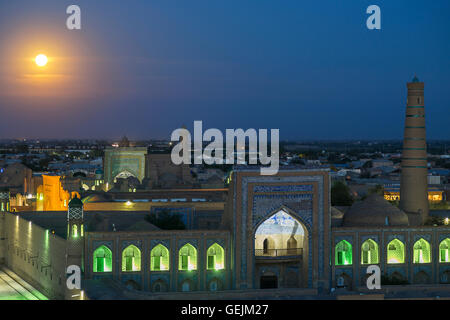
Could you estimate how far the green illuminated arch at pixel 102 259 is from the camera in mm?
21438

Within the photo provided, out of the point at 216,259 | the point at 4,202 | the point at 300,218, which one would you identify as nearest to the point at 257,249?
the point at 216,259

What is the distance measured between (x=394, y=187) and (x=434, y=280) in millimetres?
32622

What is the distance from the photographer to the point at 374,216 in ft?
81.1

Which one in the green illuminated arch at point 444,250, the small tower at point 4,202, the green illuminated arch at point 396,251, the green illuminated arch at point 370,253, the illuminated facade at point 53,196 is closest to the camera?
the green illuminated arch at point 370,253

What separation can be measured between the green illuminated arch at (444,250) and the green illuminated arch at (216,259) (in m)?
7.86

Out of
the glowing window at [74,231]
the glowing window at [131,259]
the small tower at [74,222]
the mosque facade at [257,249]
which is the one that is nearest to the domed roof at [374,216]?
the mosque facade at [257,249]

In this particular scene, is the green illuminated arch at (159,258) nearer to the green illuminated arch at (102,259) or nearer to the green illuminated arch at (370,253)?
the green illuminated arch at (102,259)

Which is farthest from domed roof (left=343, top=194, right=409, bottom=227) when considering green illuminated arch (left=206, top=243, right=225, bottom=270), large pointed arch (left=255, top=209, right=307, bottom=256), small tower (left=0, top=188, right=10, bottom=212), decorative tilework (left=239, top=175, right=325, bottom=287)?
small tower (left=0, top=188, right=10, bottom=212)

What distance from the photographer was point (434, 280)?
2428 centimetres

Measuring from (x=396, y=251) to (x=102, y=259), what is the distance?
394 inches

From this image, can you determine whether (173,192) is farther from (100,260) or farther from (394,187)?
(394,187)

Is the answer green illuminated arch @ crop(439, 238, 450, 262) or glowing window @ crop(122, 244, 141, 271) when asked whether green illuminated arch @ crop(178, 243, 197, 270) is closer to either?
glowing window @ crop(122, 244, 141, 271)

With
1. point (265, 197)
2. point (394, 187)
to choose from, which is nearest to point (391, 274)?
point (265, 197)

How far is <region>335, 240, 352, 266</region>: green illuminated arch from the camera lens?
77.1 ft
